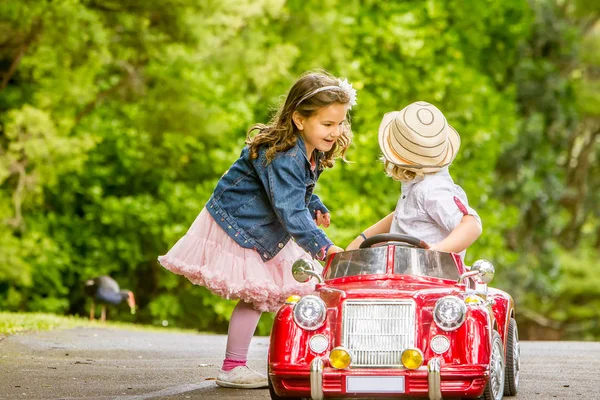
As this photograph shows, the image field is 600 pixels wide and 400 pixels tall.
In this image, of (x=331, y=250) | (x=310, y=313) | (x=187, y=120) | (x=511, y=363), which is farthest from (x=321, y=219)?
(x=187, y=120)

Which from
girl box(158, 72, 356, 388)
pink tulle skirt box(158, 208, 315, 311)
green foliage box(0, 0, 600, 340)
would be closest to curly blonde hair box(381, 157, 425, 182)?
girl box(158, 72, 356, 388)

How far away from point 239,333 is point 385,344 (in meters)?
1.69

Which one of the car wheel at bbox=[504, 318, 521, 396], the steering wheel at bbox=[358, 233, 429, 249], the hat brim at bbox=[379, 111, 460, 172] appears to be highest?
the hat brim at bbox=[379, 111, 460, 172]

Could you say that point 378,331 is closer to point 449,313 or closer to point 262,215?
point 449,313

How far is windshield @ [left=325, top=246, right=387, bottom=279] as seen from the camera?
6223 millimetres

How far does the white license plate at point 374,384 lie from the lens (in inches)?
217

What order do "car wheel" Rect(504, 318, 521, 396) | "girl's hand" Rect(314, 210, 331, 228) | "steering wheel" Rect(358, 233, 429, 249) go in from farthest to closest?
"girl's hand" Rect(314, 210, 331, 228) < "car wheel" Rect(504, 318, 521, 396) < "steering wheel" Rect(358, 233, 429, 249)

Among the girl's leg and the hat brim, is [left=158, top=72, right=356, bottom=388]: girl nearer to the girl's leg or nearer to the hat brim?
the girl's leg

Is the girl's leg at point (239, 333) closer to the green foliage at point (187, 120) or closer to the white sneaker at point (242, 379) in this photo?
the white sneaker at point (242, 379)

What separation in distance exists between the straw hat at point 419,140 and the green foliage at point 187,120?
14194 millimetres

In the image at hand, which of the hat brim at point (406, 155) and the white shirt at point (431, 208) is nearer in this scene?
the white shirt at point (431, 208)

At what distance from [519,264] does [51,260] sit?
13.0m

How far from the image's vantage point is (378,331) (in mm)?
5660

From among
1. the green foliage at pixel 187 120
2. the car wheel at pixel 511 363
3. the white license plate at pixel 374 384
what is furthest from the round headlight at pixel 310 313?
the green foliage at pixel 187 120
